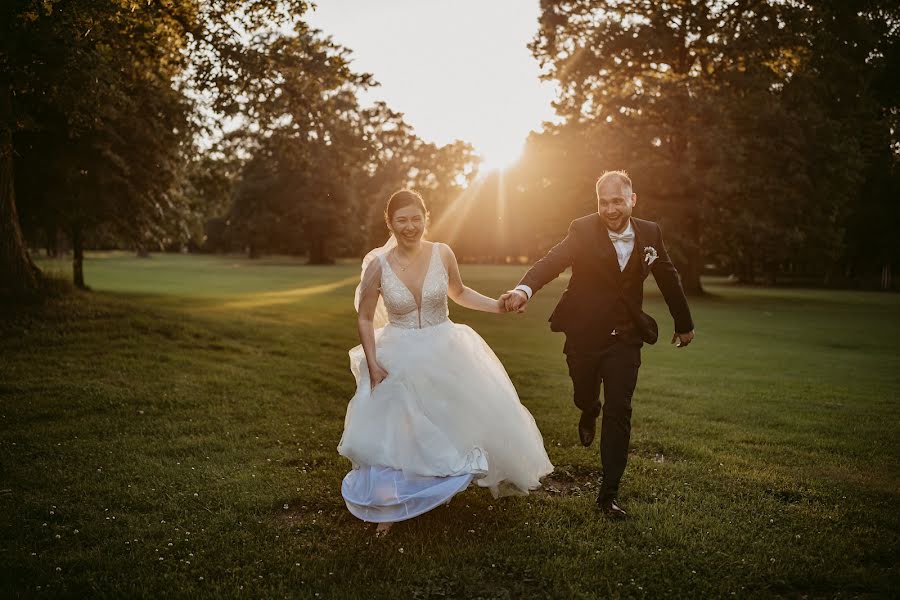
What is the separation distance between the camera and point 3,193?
13922 mm

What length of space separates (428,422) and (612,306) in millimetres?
1827

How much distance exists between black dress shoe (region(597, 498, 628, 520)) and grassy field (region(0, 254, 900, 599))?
0.11 meters

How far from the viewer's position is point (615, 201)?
18.6 feet

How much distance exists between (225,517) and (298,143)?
11.6 m

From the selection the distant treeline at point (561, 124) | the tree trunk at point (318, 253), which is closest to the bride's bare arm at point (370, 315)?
the distant treeline at point (561, 124)

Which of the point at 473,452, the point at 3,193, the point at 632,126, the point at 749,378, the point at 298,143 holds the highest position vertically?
the point at 632,126

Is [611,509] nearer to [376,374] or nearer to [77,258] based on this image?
[376,374]

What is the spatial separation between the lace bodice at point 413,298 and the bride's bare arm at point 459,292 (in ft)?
0.49

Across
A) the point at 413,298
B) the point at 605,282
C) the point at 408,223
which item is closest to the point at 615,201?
the point at 605,282

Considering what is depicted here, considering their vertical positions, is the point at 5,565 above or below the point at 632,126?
below

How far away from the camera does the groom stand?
564 cm

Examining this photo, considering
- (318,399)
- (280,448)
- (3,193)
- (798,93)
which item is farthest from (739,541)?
(798,93)

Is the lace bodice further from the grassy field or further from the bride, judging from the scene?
the grassy field

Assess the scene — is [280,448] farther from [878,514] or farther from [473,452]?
[878,514]
